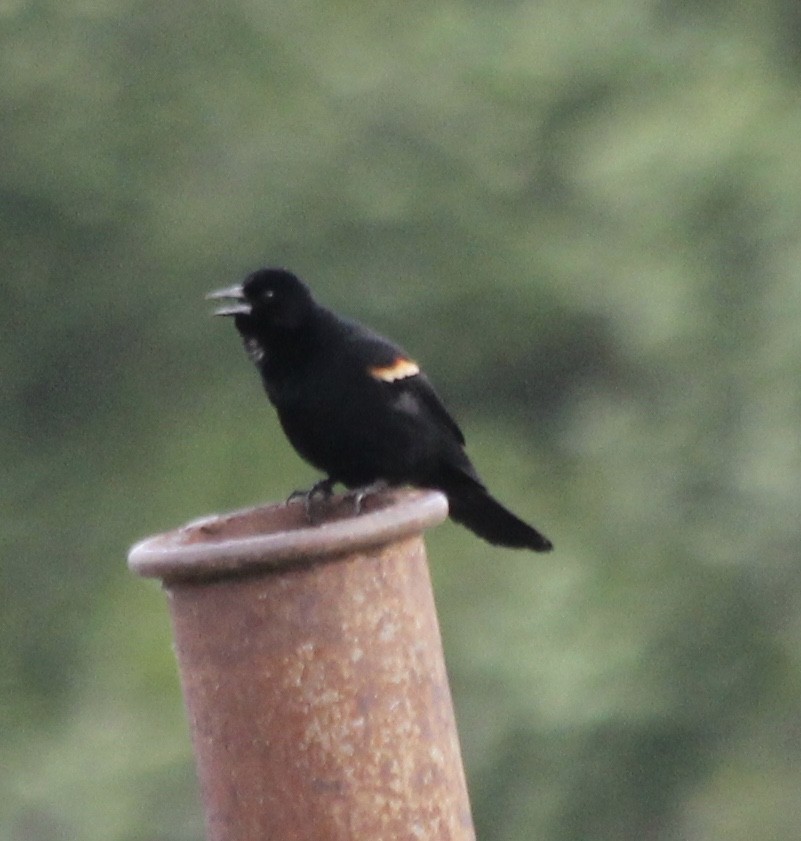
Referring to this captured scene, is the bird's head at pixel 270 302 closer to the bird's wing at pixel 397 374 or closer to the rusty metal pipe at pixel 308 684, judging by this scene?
the bird's wing at pixel 397 374

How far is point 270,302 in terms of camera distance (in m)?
4.02

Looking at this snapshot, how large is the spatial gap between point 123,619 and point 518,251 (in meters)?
2.13

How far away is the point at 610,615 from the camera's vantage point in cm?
709

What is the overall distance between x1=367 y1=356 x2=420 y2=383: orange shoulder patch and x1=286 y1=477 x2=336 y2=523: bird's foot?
9.4 inches

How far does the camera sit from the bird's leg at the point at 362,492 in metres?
3.04

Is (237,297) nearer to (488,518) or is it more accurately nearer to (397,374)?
(397,374)

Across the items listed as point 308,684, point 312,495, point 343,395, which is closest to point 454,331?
point 343,395

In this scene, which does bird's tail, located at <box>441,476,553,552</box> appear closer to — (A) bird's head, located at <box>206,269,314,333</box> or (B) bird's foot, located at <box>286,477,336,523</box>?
(B) bird's foot, located at <box>286,477,336,523</box>

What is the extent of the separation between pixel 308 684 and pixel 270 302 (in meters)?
1.74

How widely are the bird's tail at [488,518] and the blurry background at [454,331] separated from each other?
2898mm

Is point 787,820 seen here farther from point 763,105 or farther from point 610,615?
point 763,105

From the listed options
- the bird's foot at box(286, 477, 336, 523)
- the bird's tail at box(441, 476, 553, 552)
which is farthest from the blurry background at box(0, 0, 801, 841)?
the bird's foot at box(286, 477, 336, 523)

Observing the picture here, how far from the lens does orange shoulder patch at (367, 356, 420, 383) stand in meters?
3.95

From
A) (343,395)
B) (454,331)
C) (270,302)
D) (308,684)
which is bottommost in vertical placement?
(308,684)
